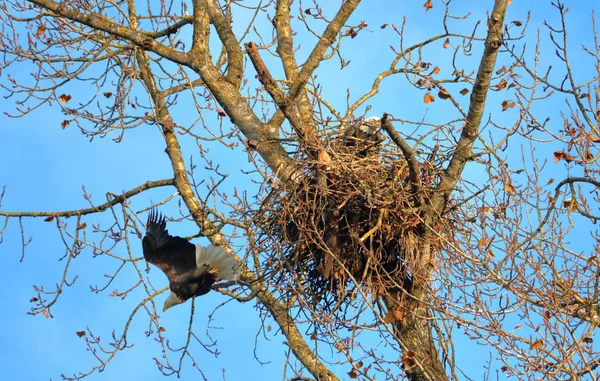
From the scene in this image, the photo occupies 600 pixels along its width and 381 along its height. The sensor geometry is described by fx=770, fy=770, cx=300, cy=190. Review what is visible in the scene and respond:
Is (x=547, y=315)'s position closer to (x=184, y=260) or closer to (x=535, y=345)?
(x=535, y=345)

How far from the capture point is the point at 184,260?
589 cm

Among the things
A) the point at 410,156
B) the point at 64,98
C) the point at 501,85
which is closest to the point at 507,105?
the point at 501,85

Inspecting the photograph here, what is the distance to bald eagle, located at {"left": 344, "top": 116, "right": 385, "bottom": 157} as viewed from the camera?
486 cm

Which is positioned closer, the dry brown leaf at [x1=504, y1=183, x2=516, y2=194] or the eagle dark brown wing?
the dry brown leaf at [x1=504, y1=183, x2=516, y2=194]

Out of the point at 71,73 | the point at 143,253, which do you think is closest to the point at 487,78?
the point at 143,253

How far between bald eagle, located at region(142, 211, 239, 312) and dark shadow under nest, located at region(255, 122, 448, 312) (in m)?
0.94

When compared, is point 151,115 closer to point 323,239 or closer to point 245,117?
point 245,117

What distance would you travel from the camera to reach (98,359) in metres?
5.95

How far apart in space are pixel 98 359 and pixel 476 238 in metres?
3.03

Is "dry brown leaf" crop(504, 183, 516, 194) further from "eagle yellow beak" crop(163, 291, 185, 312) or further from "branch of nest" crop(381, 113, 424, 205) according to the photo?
"eagle yellow beak" crop(163, 291, 185, 312)

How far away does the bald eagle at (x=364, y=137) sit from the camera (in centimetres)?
486

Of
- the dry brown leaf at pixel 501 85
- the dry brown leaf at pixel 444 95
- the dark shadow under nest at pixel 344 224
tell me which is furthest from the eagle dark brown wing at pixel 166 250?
the dry brown leaf at pixel 501 85

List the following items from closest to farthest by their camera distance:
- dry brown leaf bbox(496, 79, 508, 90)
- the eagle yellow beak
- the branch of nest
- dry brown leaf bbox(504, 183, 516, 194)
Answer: the branch of nest
dry brown leaf bbox(504, 183, 516, 194)
dry brown leaf bbox(496, 79, 508, 90)
the eagle yellow beak

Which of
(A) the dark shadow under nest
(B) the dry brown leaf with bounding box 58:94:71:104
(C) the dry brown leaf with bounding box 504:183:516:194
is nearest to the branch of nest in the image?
(A) the dark shadow under nest
